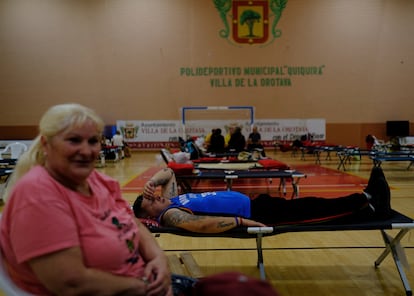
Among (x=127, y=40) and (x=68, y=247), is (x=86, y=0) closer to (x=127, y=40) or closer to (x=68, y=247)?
(x=127, y=40)

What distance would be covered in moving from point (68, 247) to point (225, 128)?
13.0 metres

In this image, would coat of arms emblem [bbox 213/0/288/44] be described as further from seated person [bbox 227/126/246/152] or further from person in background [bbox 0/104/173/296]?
person in background [bbox 0/104/173/296]

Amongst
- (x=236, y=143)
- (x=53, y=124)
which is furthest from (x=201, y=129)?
(x=53, y=124)

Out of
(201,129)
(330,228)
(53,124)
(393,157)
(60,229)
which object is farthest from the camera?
(201,129)

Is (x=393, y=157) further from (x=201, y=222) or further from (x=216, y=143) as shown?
(x=201, y=222)

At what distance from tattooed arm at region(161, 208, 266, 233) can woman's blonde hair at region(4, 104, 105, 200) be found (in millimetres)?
1184

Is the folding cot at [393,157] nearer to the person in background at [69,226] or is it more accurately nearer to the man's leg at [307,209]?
the man's leg at [307,209]

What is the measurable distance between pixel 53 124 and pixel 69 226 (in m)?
0.33

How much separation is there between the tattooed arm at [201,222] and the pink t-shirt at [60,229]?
959 millimetres

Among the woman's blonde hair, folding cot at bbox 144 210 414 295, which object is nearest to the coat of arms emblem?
folding cot at bbox 144 210 414 295

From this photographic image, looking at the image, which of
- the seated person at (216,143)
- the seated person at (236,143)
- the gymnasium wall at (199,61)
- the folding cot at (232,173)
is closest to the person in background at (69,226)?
the folding cot at (232,173)

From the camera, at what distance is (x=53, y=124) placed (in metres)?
1.10

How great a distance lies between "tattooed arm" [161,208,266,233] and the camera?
2.19 metres

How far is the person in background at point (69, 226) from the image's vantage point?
3.20 feet
